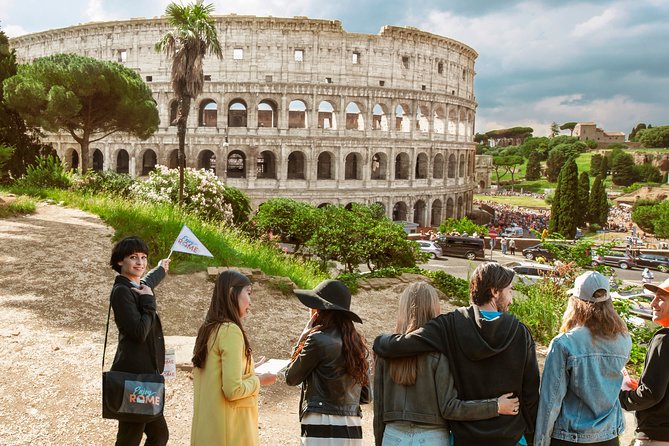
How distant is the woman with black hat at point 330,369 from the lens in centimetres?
324

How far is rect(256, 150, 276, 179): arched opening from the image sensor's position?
38625mm

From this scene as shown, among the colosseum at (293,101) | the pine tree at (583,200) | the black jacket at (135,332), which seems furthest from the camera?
the pine tree at (583,200)

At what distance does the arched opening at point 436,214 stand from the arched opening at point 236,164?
1371 centimetres

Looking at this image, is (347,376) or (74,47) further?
(74,47)

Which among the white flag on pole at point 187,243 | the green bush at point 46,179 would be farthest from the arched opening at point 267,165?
the white flag on pole at point 187,243

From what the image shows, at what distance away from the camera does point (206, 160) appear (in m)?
39.9

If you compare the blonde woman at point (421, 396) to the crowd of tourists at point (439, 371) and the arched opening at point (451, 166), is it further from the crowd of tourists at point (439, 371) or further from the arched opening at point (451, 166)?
the arched opening at point (451, 166)

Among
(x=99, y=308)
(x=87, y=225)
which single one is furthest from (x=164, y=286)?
(x=87, y=225)

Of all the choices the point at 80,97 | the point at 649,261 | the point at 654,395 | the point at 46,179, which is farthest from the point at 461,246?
the point at 654,395

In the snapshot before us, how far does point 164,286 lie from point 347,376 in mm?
6589

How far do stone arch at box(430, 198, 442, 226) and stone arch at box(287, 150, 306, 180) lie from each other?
32.6ft

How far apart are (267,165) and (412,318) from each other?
38.0m

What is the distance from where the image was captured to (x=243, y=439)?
10.6 feet

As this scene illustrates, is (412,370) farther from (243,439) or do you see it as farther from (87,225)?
(87,225)
